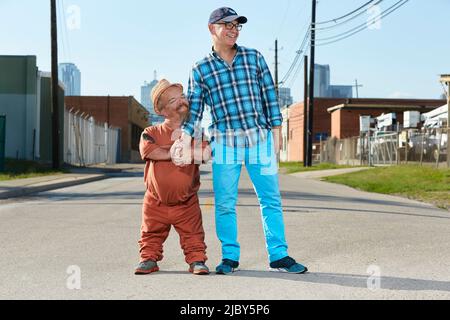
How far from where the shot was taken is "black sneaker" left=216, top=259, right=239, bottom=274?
5.48m

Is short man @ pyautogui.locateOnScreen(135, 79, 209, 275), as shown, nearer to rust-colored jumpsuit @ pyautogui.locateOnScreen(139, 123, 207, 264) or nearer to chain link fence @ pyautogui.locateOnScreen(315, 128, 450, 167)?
rust-colored jumpsuit @ pyautogui.locateOnScreen(139, 123, 207, 264)

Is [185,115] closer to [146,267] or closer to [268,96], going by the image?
[268,96]

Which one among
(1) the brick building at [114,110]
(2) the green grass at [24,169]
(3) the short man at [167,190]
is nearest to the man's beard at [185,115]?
(3) the short man at [167,190]

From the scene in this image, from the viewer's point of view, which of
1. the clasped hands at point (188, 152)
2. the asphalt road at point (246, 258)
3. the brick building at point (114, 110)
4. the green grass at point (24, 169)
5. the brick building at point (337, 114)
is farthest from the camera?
the brick building at point (114, 110)

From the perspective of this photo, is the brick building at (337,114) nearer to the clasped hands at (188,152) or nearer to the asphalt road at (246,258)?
the asphalt road at (246,258)

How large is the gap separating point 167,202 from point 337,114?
5174 centimetres

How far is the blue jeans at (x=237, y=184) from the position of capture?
5465mm

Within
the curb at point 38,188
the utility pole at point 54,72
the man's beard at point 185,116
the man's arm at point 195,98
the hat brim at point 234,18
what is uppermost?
the utility pole at point 54,72

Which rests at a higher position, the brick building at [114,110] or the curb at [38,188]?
the brick building at [114,110]

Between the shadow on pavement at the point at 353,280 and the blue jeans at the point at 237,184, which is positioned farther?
the blue jeans at the point at 237,184

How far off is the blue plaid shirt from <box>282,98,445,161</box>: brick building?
4972 cm

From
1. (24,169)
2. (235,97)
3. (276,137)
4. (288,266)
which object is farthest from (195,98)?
(24,169)

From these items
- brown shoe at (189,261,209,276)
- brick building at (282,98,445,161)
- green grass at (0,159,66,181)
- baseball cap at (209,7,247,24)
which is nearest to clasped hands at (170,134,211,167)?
brown shoe at (189,261,209,276)

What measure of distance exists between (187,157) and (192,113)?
357mm
